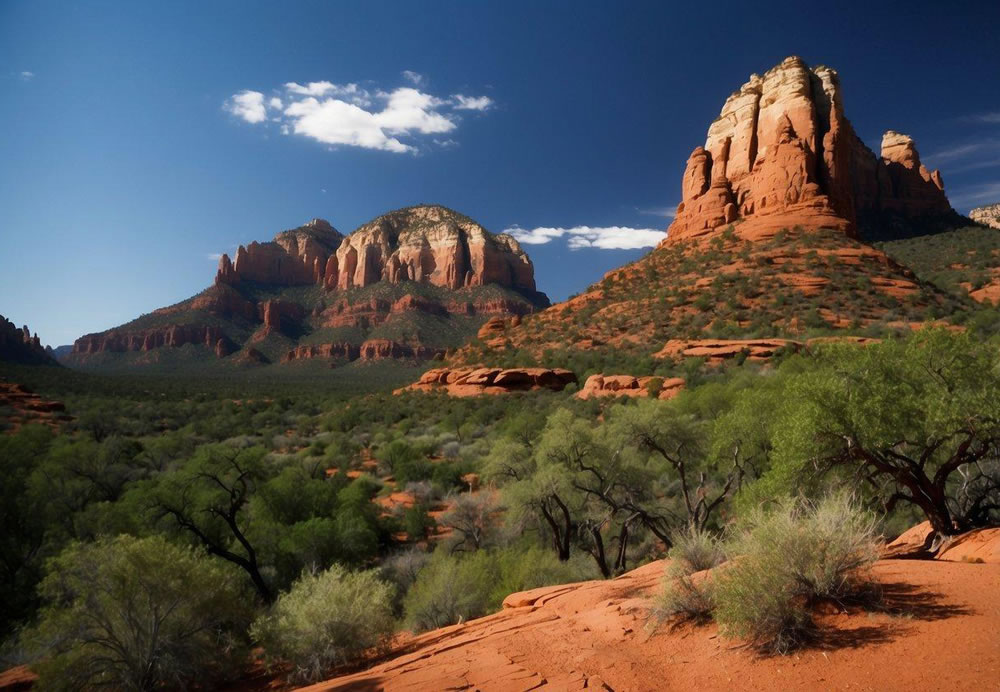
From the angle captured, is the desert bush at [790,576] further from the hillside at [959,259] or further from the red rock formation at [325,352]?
the red rock formation at [325,352]

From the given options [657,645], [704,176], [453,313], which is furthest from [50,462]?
[453,313]

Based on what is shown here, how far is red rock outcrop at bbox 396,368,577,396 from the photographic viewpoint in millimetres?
35594

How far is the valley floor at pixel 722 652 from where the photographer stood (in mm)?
→ 3611

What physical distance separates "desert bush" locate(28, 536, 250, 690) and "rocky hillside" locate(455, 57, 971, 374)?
28.5 metres

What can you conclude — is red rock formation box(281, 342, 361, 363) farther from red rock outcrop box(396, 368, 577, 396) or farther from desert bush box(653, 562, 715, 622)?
desert bush box(653, 562, 715, 622)

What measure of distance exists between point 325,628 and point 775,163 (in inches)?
2178

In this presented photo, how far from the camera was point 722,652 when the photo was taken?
4.34m

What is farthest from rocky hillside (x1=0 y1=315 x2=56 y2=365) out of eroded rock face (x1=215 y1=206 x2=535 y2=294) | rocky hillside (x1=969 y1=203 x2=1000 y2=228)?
rocky hillside (x1=969 y1=203 x2=1000 y2=228)

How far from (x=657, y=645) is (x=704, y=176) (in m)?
59.7

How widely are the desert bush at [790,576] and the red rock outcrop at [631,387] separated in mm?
21641

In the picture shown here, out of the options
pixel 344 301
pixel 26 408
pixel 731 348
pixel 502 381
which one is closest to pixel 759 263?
pixel 731 348

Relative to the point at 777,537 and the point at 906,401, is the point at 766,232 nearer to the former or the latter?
the point at 906,401

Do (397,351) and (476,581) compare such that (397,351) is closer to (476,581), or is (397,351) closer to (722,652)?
(476,581)

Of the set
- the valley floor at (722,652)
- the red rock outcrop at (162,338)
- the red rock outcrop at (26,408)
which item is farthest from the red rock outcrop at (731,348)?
the red rock outcrop at (162,338)
